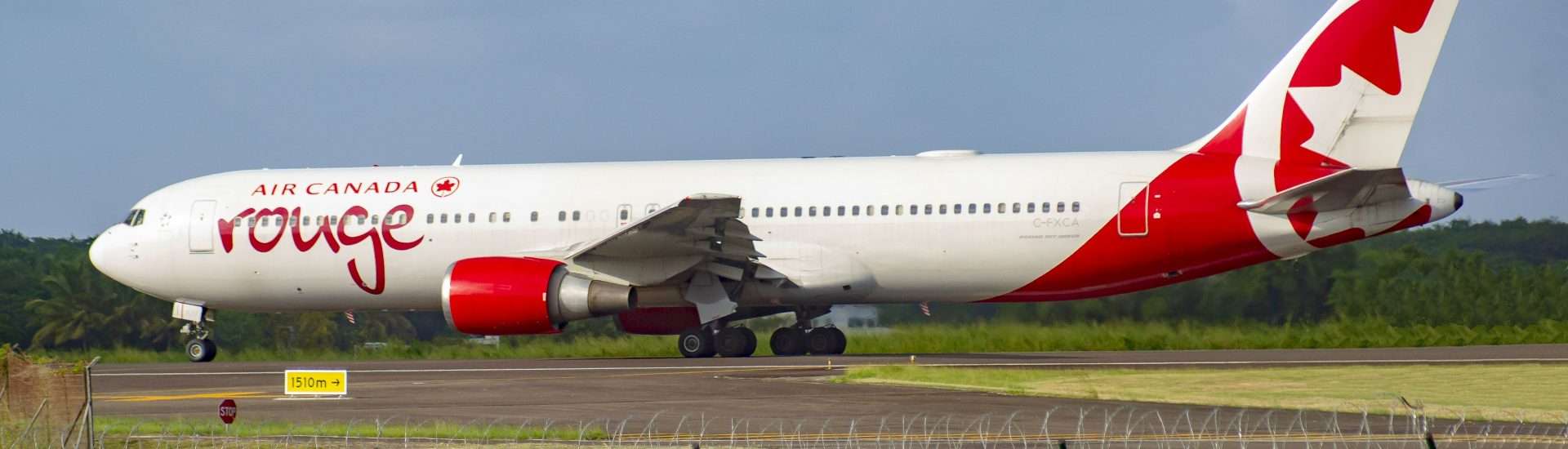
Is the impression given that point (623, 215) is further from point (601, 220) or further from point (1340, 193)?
point (1340, 193)

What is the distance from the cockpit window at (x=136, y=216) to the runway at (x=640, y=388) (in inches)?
99.1

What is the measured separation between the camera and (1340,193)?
21.3m

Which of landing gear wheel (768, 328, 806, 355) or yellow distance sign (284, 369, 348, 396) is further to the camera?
landing gear wheel (768, 328, 806, 355)

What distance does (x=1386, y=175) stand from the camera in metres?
20.7

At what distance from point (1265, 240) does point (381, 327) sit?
63.7ft

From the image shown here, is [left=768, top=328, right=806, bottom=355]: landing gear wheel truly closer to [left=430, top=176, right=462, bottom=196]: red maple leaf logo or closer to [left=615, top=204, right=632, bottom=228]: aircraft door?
[left=615, top=204, right=632, bottom=228]: aircraft door

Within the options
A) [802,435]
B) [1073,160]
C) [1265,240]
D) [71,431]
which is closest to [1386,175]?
[1265,240]

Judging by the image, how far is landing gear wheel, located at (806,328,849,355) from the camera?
2611 cm

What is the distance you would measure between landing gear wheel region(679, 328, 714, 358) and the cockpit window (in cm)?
995

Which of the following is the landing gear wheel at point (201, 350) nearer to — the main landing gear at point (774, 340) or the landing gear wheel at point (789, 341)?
the main landing gear at point (774, 340)

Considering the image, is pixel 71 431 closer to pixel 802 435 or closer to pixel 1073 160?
pixel 802 435

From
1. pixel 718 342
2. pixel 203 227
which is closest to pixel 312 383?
pixel 718 342

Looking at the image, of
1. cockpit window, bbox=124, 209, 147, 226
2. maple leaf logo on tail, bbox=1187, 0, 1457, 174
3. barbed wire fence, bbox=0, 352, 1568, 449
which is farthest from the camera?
cockpit window, bbox=124, 209, 147, 226

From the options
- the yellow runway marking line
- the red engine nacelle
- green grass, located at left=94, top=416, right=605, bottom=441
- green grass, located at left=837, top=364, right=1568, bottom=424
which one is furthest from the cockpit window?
green grass, located at left=94, top=416, right=605, bottom=441
